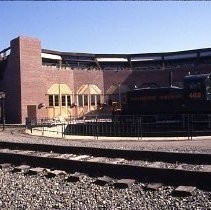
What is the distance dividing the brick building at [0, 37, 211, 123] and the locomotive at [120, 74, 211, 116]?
1519cm

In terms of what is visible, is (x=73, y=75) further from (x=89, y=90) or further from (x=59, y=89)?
(x=59, y=89)

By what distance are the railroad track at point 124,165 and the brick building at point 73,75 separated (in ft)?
87.1

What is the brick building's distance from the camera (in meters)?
39.5

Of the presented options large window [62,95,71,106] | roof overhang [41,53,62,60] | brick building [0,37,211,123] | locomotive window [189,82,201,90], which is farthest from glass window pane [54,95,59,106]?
locomotive window [189,82,201,90]

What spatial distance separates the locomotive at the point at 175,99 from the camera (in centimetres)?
2395

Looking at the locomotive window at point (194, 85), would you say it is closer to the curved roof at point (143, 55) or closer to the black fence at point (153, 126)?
the black fence at point (153, 126)

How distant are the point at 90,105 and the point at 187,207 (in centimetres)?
4220

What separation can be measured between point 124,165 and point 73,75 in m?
38.8

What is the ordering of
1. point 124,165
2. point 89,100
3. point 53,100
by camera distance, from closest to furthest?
point 124,165 → point 53,100 → point 89,100

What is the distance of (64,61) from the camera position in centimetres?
5066

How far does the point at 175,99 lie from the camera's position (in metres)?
25.5

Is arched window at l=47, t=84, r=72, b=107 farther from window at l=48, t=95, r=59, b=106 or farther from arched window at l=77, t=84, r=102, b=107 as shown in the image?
arched window at l=77, t=84, r=102, b=107

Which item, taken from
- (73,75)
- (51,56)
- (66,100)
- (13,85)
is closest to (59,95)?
(66,100)

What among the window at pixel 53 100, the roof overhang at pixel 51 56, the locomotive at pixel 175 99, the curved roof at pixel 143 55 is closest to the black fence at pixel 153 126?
the locomotive at pixel 175 99
